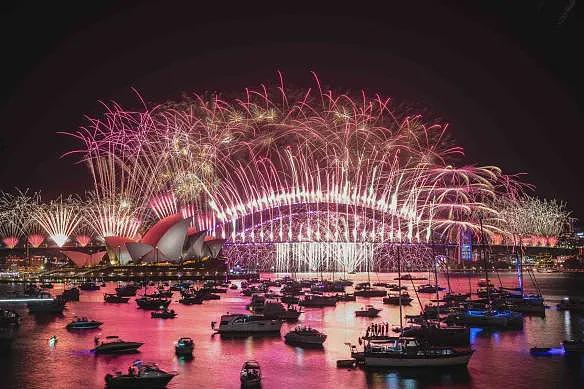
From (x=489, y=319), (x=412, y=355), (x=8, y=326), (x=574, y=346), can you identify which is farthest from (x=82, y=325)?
(x=574, y=346)

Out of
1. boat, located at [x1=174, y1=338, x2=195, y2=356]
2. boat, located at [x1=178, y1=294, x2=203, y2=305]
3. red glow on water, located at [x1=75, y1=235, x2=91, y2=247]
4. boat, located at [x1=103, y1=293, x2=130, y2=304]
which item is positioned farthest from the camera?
red glow on water, located at [x1=75, y1=235, x2=91, y2=247]

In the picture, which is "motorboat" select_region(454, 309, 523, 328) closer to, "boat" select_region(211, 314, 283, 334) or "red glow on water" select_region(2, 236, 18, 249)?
"boat" select_region(211, 314, 283, 334)

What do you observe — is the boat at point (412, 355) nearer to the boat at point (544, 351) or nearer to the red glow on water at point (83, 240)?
the boat at point (544, 351)

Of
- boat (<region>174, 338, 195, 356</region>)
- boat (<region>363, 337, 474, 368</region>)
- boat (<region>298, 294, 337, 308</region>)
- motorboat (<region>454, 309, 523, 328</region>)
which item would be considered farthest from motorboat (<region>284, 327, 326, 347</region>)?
boat (<region>298, 294, 337, 308</region>)

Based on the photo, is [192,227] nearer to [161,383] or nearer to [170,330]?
[170,330]

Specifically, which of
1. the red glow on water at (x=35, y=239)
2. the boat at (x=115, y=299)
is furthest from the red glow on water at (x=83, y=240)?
the boat at (x=115, y=299)
